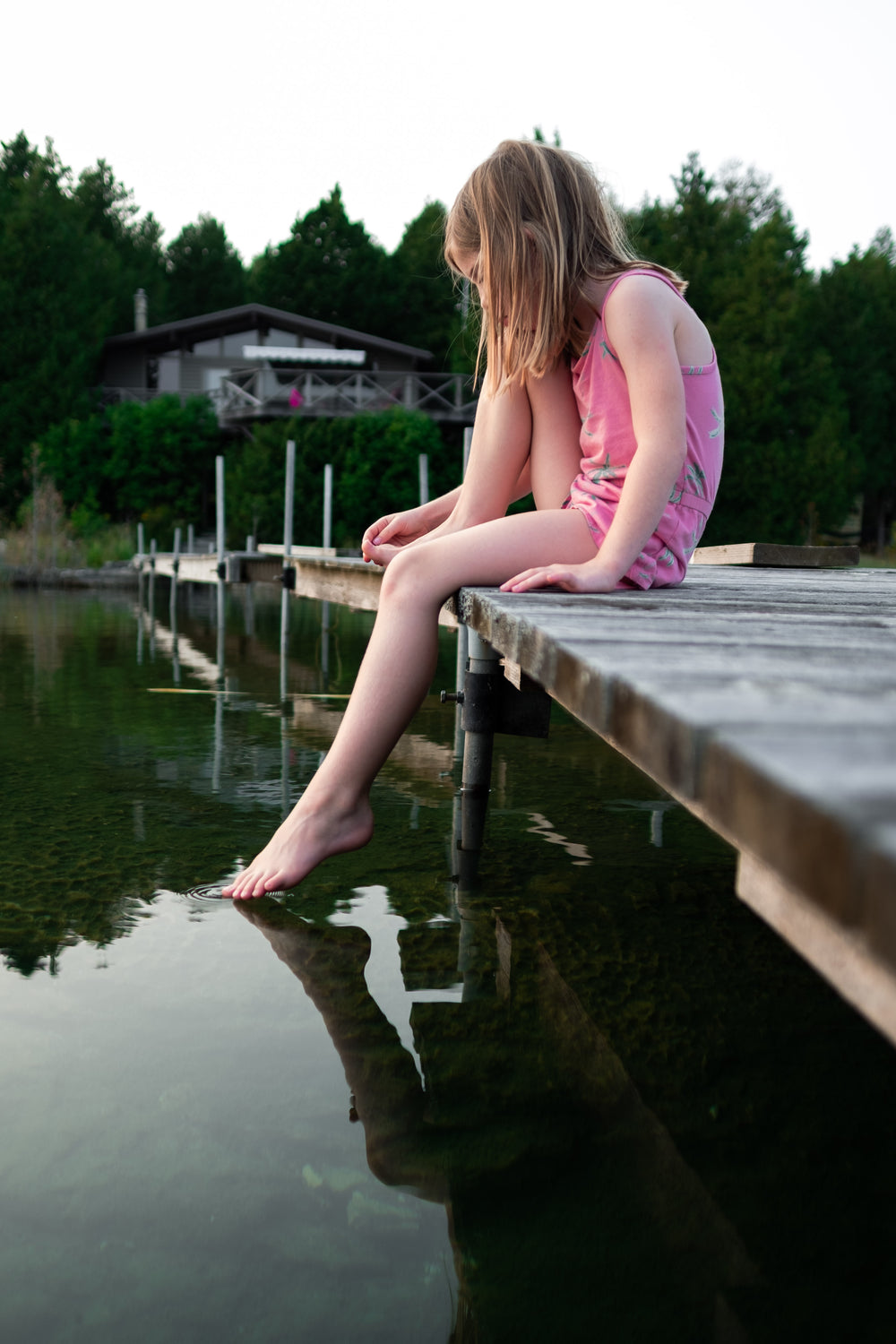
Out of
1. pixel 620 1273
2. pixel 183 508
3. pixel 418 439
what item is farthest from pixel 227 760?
pixel 183 508

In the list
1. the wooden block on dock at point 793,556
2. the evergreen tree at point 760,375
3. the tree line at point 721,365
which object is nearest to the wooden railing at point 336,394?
the tree line at point 721,365

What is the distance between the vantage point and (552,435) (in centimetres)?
180

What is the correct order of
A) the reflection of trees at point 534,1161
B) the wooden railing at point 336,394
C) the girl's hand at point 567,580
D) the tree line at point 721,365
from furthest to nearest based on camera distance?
the tree line at point 721,365 < the wooden railing at point 336,394 < the girl's hand at point 567,580 < the reflection of trees at point 534,1161

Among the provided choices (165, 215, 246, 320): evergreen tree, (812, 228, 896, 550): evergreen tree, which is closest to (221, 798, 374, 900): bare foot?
(812, 228, 896, 550): evergreen tree

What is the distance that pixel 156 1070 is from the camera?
3.87ft

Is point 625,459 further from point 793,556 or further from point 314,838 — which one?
point 793,556

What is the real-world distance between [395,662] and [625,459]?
423mm

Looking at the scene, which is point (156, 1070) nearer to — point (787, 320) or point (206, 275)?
point (787, 320)

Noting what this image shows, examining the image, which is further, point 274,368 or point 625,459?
point 274,368

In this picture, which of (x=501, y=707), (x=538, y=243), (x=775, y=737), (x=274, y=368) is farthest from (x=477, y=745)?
(x=274, y=368)

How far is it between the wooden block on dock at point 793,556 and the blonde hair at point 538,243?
178 centimetres

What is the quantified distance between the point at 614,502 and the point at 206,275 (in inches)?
1418

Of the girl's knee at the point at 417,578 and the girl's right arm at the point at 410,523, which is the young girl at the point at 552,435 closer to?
the girl's knee at the point at 417,578

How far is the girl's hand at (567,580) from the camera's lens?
1381mm
